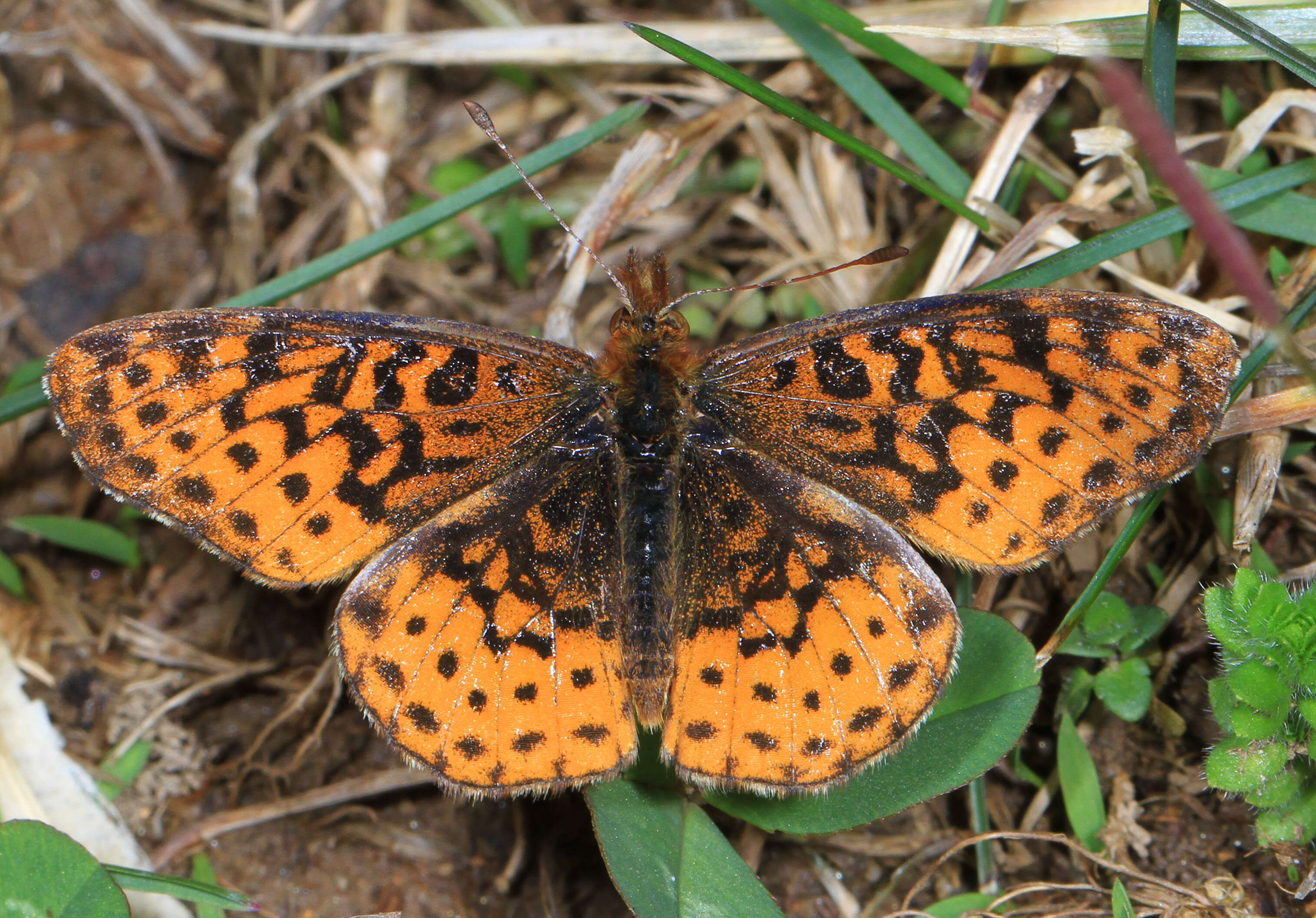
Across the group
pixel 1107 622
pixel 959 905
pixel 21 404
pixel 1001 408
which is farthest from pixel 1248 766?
pixel 21 404

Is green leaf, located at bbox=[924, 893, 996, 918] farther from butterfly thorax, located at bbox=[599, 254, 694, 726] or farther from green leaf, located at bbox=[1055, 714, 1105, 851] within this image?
butterfly thorax, located at bbox=[599, 254, 694, 726]

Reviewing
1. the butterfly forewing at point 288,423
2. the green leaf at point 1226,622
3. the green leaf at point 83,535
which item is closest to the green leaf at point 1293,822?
the green leaf at point 1226,622

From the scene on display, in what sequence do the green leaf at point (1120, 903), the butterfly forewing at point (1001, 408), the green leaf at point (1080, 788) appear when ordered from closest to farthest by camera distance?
the butterfly forewing at point (1001, 408) < the green leaf at point (1120, 903) < the green leaf at point (1080, 788)

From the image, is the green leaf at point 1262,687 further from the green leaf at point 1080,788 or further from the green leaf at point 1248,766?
the green leaf at point 1080,788

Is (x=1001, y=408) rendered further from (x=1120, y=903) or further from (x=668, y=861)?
(x=668, y=861)

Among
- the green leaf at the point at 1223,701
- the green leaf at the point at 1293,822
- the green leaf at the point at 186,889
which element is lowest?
the green leaf at the point at 186,889

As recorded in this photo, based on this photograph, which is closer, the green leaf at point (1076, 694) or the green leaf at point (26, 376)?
the green leaf at point (1076, 694)

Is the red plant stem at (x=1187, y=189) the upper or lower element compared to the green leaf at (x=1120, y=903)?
upper
